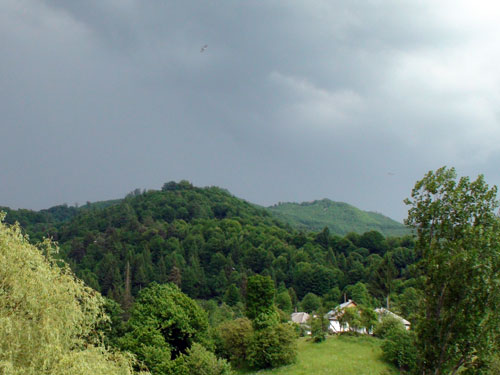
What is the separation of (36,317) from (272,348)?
25.2 m

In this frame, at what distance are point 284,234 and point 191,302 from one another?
10931 centimetres

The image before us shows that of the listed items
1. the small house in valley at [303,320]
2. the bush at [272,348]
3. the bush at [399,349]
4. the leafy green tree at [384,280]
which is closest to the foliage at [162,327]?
the bush at [272,348]

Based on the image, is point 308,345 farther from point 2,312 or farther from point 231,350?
point 2,312

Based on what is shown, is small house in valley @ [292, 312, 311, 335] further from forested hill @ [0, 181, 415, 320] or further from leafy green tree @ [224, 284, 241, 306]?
leafy green tree @ [224, 284, 241, 306]

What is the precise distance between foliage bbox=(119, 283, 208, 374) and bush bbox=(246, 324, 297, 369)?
14.9ft

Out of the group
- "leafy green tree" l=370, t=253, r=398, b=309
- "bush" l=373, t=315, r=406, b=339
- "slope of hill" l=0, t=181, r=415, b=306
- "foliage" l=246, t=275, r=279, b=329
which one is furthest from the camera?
"slope of hill" l=0, t=181, r=415, b=306

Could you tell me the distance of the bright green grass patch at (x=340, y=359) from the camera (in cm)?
3133

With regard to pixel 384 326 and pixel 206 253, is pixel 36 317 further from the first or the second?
pixel 206 253

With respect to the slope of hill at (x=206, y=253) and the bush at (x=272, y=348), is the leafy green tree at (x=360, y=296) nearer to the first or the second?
the slope of hill at (x=206, y=253)

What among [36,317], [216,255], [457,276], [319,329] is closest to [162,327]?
[319,329]

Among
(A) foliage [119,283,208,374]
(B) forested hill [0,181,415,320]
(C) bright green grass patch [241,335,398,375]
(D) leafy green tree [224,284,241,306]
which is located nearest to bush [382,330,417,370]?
(C) bright green grass patch [241,335,398,375]

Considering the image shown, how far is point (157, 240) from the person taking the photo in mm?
130250

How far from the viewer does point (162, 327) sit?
3234 cm

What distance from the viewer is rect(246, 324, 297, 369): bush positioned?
1372 inches
